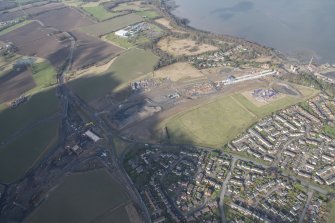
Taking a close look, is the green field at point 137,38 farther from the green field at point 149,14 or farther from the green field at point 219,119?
the green field at point 219,119

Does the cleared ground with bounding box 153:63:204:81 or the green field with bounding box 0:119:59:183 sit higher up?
the cleared ground with bounding box 153:63:204:81

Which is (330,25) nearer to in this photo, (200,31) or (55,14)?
(200,31)

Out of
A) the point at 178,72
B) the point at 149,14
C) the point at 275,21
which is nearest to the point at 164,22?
the point at 149,14

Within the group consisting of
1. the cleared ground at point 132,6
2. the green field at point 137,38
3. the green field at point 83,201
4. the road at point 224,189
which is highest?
the road at point 224,189

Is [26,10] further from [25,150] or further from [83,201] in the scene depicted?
[83,201]

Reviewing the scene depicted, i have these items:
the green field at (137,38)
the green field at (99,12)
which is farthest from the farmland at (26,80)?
the green field at (99,12)

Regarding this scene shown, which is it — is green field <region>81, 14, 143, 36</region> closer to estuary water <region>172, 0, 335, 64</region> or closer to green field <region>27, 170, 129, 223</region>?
estuary water <region>172, 0, 335, 64</region>

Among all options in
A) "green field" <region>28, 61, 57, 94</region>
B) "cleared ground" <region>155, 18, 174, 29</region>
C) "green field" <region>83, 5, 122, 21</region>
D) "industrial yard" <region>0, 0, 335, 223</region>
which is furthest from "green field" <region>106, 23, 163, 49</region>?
"green field" <region>28, 61, 57, 94</region>
